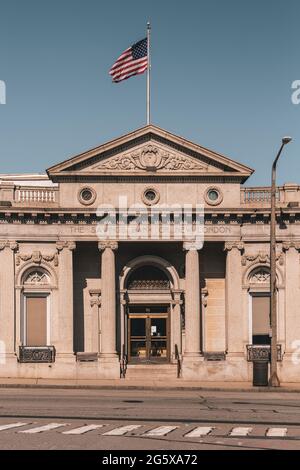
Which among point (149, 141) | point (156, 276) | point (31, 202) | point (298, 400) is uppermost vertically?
point (149, 141)

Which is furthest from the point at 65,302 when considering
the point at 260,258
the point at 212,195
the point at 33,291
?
the point at 260,258

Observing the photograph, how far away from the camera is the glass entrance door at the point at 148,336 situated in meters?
43.2

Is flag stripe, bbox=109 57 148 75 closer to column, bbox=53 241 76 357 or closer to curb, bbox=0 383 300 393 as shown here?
column, bbox=53 241 76 357

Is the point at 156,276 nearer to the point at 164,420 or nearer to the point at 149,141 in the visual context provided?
the point at 149,141

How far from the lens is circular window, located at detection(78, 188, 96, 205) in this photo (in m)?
41.6

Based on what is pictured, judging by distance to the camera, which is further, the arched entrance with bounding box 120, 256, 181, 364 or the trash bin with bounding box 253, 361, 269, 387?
the arched entrance with bounding box 120, 256, 181, 364

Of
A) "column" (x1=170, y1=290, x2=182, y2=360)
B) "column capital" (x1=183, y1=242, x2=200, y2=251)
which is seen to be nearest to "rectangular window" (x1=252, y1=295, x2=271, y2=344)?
"column" (x1=170, y1=290, x2=182, y2=360)

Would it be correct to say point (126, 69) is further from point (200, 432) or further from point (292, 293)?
point (200, 432)

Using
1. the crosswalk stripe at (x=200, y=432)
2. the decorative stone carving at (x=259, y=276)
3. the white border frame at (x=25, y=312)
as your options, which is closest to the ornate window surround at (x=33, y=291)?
the white border frame at (x=25, y=312)

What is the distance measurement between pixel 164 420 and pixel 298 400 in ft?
33.9

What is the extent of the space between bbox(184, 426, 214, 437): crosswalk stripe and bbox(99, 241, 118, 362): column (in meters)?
22.1

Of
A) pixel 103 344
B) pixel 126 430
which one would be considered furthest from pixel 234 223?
pixel 126 430

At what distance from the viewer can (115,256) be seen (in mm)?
42438

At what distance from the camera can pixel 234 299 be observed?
1631 inches
